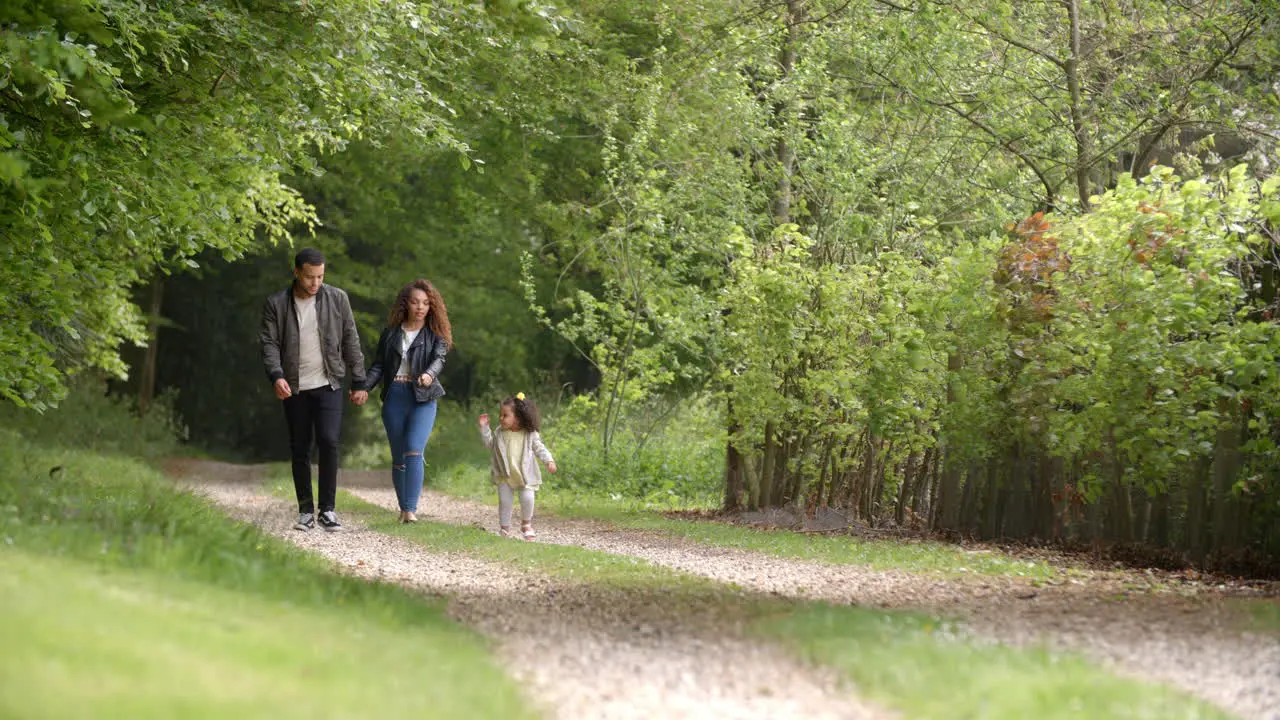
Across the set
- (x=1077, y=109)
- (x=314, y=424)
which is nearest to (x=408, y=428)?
(x=314, y=424)

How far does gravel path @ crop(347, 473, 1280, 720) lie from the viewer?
560 cm

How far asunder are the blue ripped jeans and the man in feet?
3.47

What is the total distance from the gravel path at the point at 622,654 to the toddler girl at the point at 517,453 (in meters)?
3.14

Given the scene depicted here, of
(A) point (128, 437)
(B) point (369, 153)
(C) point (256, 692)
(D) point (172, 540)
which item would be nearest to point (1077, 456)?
(D) point (172, 540)

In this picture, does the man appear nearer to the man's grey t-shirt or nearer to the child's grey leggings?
the man's grey t-shirt

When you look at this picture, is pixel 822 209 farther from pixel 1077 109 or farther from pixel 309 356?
pixel 309 356

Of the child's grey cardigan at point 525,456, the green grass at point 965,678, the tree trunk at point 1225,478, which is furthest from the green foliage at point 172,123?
the tree trunk at point 1225,478

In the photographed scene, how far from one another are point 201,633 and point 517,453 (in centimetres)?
780

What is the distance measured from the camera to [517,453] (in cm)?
1295

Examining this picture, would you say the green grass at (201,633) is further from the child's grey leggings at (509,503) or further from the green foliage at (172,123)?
the child's grey leggings at (509,503)

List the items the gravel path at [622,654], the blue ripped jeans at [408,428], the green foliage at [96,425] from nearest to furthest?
the gravel path at [622,654] → the blue ripped jeans at [408,428] → the green foliage at [96,425]

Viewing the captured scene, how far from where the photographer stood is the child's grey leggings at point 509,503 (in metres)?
12.9

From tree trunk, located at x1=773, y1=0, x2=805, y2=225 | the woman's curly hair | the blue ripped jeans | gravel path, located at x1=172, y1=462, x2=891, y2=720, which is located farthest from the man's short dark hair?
tree trunk, located at x1=773, y1=0, x2=805, y2=225

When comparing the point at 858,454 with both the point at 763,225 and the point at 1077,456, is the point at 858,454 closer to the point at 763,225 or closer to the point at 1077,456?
the point at 1077,456
